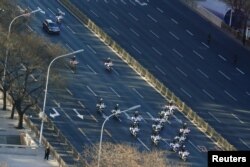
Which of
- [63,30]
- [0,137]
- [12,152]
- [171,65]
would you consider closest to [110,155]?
[12,152]

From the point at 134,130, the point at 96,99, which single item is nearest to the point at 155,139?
the point at 134,130

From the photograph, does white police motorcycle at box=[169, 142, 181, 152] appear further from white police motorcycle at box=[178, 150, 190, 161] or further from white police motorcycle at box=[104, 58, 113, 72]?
white police motorcycle at box=[104, 58, 113, 72]

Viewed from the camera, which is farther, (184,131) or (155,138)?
(184,131)

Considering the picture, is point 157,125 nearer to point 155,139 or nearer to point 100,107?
point 155,139

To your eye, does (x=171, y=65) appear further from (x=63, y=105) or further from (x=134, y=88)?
(x=63, y=105)

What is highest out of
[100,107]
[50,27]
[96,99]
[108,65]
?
[50,27]

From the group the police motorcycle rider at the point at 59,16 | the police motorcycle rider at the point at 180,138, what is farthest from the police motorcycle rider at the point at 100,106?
the police motorcycle rider at the point at 59,16
